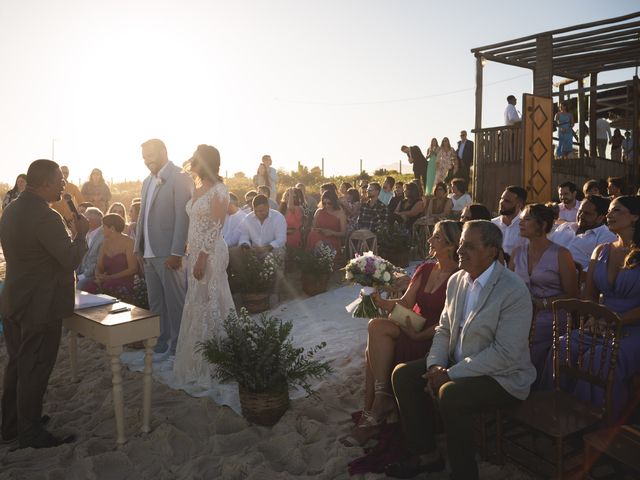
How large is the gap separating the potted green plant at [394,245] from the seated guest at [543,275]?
4.45 metres

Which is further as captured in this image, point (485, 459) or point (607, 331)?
point (485, 459)

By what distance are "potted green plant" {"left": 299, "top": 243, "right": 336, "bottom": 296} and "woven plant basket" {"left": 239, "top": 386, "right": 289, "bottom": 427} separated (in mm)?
4081

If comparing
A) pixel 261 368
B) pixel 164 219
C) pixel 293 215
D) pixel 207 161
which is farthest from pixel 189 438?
pixel 293 215

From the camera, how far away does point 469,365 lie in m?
3.20

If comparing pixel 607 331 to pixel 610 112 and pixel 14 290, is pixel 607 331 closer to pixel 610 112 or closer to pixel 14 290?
pixel 14 290

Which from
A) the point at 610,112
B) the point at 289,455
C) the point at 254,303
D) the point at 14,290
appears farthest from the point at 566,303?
the point at 610,112

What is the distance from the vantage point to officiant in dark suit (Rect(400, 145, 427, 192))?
1476 cm

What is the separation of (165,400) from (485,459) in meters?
2.82

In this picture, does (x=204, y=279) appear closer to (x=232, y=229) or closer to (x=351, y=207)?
(x=232, y=229)

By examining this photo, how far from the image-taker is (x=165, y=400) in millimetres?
4828

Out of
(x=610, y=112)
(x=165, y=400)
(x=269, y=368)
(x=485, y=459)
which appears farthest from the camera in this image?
(x=610, y=112)

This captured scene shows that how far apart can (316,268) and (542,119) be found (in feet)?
23.2

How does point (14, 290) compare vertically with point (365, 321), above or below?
above

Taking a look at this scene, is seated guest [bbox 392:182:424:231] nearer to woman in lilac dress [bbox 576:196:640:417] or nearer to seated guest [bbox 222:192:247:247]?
seated guest [bbox 222:192:247:247]
